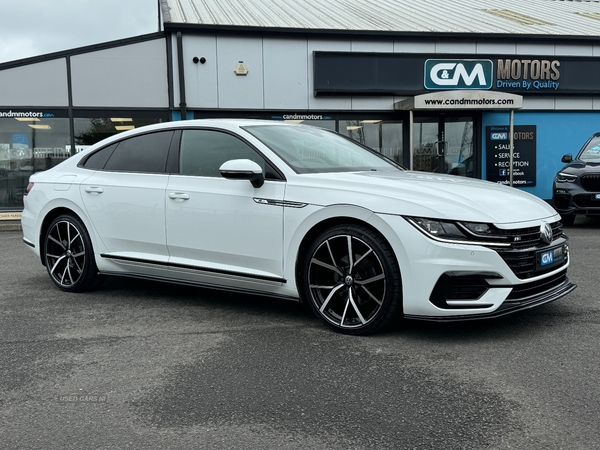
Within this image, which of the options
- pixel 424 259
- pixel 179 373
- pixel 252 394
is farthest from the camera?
pixel 424 259

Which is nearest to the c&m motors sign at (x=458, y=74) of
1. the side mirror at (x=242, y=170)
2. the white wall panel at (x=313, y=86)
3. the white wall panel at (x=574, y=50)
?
the white wall panel at (x=574, y=50)

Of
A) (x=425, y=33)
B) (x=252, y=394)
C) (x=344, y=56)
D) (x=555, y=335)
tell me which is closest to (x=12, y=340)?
(x=252, y=394)

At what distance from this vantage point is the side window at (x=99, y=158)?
18.2 ft

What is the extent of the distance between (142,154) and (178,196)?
736 millimetres

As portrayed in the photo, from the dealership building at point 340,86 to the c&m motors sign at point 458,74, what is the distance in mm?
26

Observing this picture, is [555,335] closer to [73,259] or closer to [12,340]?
[12,340]

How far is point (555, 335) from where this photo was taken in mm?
3988

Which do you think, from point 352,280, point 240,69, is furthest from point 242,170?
point 240,69

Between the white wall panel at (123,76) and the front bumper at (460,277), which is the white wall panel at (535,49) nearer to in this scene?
the white wall panel at (123,76)

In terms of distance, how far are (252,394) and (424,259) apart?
1336mm

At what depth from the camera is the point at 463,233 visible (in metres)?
3.75

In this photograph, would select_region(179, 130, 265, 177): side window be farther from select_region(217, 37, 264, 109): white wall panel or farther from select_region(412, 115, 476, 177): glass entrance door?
select_region(412, 115, 476, 177): glass entrance door

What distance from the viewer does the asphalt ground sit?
2.65m

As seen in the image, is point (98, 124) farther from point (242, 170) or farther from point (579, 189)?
point (242, 170)
